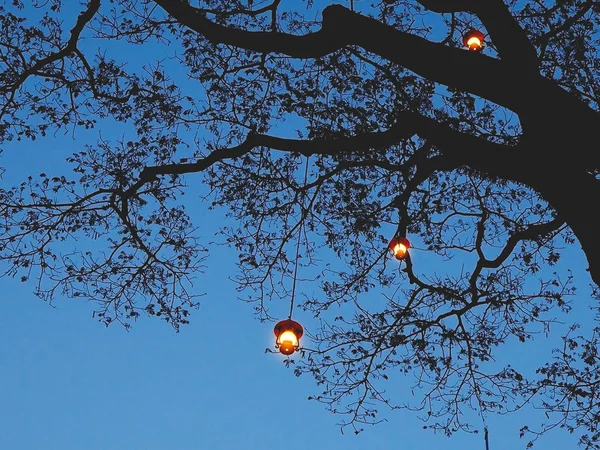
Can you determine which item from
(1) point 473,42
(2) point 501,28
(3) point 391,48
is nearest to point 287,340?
(3) point 391,48

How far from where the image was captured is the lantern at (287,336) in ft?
16.0

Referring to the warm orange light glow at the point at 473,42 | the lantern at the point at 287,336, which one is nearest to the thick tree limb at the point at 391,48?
the lantern at the point at 287,336

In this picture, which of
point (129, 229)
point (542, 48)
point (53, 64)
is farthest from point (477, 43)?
point (53, 64)

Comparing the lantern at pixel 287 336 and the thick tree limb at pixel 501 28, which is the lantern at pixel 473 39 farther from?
the lantern at pixel 287 336

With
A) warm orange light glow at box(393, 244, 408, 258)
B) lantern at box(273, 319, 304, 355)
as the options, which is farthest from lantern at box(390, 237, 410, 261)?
lantern at box(273, 319, 304, 355)

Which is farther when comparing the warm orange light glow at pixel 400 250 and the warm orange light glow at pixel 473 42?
the warm orange light glow at pixel 473 42

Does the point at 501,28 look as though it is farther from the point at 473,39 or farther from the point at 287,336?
the point at 287,336

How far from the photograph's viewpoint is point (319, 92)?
8500 mm

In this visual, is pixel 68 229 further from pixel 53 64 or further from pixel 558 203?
pixel 558 203

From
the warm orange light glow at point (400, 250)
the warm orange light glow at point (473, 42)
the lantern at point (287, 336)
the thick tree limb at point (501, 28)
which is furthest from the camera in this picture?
the warm orange light glow at point (473, 42)

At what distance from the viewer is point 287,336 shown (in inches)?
193

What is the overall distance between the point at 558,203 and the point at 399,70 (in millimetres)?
4705

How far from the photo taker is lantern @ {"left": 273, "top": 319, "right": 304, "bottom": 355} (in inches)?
192

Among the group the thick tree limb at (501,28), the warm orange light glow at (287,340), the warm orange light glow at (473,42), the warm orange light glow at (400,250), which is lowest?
the warm orange light glow at (287,340)
